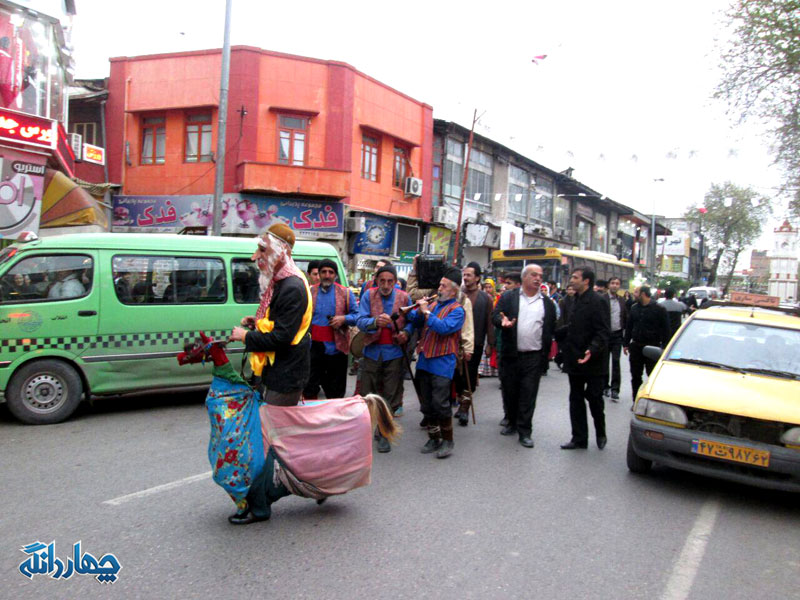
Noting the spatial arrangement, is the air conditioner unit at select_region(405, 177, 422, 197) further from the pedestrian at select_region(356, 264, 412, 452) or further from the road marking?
the road marking

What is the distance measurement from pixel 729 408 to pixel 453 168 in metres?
22.9

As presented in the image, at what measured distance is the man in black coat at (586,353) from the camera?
631 centimetres

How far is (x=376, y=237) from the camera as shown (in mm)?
22391

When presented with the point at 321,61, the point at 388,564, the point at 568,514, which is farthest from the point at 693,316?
the point at 321,61

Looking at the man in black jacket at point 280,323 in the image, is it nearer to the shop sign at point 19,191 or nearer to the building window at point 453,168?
the shop sign at point 19,191

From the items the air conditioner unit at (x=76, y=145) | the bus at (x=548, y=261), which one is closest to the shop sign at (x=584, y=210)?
the bus at (x=548, y=261)

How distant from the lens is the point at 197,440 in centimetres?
612

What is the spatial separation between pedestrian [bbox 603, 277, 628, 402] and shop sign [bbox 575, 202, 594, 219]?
32944 mm

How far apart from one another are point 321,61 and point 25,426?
652 inches

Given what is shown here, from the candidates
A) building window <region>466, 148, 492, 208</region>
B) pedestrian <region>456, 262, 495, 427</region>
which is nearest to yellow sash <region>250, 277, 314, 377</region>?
pedestrian <region>456, 262, 495, 427</region>

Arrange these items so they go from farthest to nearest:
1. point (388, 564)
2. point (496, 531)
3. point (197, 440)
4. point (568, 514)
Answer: point (197, 440) < point (568, 514) < point (496, 531) < point (388, 564)

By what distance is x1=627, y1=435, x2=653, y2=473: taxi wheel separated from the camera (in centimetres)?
546

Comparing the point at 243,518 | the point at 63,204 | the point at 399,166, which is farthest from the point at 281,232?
the point at 399,166

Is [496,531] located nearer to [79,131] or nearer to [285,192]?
[285,192]
